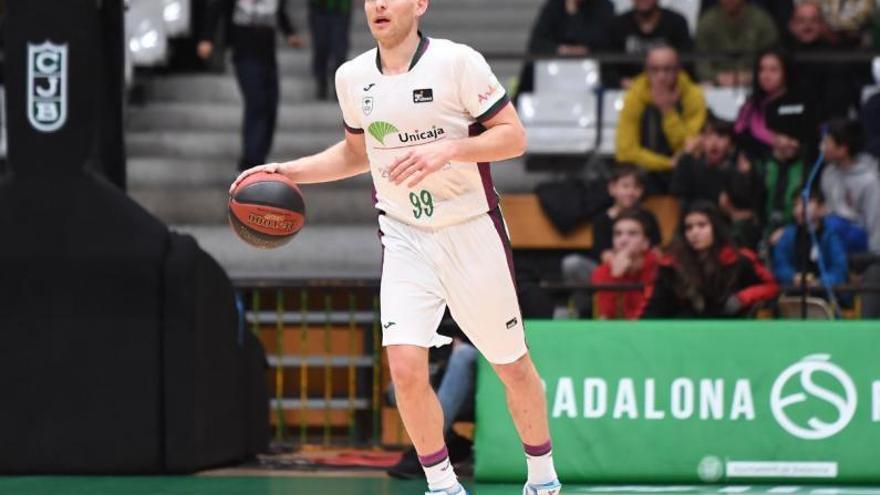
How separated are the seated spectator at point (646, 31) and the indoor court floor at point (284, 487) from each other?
5284mm

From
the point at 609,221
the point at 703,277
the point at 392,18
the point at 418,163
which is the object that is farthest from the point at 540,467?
the point at 609,221

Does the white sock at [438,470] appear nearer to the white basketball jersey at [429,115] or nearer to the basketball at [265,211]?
the white basketball jersey at [429,115]

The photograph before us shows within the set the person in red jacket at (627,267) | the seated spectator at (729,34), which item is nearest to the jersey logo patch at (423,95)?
the person in red jacket at (627,267)

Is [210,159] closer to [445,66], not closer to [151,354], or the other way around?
[151,354]

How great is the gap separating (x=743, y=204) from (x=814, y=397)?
109 inches

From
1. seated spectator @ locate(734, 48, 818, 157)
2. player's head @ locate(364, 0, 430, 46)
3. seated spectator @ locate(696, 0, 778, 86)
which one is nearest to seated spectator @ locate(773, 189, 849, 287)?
seated spectator @ locate(734, 48, 818, 157)

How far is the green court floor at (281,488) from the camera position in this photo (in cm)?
905

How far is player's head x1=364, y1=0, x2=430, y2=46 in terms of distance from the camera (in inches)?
284

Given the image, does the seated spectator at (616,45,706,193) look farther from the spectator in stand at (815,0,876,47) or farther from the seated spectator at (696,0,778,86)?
the spectator in stand at (815,0,876,47)

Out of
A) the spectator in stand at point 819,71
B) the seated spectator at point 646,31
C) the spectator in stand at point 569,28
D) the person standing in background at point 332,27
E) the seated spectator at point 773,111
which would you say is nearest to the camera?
the seated spectator at point 773,111

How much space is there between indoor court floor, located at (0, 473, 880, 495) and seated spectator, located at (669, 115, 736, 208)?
3.34m

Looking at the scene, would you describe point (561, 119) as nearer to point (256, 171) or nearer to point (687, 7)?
point (687, 7)

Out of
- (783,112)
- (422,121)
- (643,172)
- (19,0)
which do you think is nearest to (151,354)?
(19,0)

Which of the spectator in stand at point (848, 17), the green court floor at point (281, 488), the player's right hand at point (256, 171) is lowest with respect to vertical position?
the green court floor at point (281, 488)
